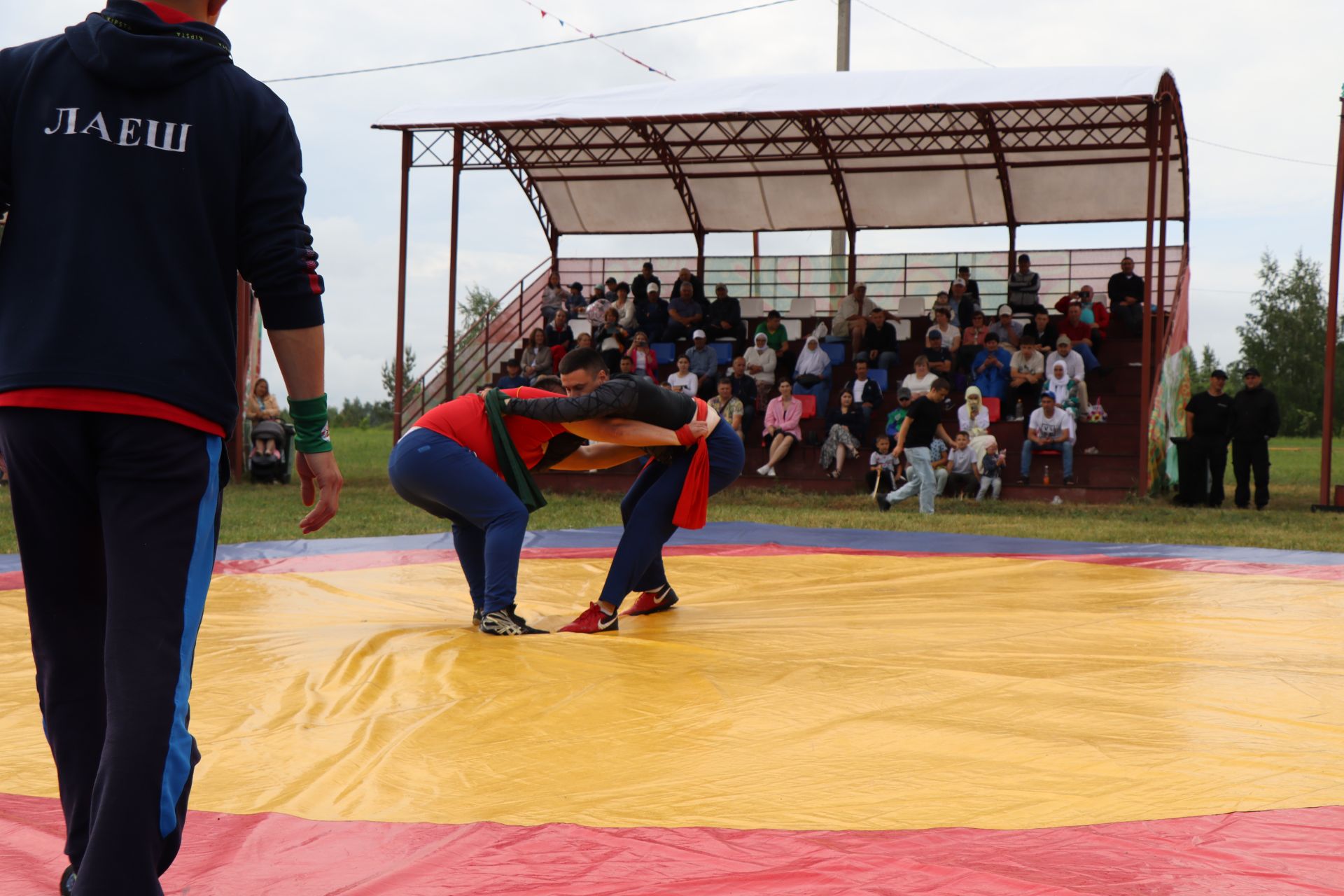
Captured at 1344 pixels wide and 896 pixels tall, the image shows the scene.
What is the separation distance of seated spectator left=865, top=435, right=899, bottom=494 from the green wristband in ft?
34.7

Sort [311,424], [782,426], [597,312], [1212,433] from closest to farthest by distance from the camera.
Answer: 1. [311,424]
2. [1212,433]
3. [782,426]
4. [597,312]

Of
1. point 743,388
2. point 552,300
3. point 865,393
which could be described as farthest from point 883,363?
point 552,300

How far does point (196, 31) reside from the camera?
1.89 metres

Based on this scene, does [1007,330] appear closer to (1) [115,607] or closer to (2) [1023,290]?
(2) [1023,290]

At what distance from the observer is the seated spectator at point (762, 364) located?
14.4m

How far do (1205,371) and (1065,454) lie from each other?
57.0 m

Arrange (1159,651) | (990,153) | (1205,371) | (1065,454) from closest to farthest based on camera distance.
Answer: (1159,651) → (1065,454) → (990,153) → (1205,371)

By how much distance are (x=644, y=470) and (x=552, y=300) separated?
13.2m

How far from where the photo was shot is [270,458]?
46.9 ft

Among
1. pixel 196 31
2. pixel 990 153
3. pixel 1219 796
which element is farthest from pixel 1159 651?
pixel 990 153

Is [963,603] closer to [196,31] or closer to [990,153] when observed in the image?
[196,31]

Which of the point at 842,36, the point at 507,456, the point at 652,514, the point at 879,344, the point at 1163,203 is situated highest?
the point at 842,36

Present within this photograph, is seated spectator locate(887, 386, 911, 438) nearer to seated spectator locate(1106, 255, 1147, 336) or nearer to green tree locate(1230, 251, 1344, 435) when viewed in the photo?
seated spectator locate(1106, 255, 1147, 336)

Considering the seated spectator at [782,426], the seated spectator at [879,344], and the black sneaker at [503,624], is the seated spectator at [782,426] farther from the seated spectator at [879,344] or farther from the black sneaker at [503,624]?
the black sneaker at [503,624]
